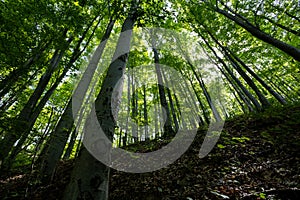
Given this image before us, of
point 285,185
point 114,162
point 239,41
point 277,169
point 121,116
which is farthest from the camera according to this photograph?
point 121,116

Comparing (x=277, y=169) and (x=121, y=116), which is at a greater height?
(x=121, y=116)

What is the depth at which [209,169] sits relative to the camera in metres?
4.55

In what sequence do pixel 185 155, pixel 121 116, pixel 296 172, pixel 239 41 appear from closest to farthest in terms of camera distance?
pixel 296 172
pixel 185 155
pixel 239 41
pixel 121 116

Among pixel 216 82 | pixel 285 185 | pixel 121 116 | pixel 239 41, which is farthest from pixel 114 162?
pixel 216 82

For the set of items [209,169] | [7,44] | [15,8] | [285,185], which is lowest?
[285,185]

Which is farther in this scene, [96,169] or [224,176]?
[224,176]

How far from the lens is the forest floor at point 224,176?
11.1 feet

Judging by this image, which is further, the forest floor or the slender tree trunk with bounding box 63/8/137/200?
the forest floor

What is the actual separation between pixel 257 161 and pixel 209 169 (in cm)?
117

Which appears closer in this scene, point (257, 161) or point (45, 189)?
point (257, 161)

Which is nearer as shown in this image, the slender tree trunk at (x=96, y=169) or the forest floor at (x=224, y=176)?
the slender tree trunk at (x=96, y=169)

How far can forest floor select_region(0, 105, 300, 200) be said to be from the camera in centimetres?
338

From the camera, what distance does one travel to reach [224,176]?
13.3 feet

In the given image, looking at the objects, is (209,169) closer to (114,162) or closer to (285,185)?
(285,185)
